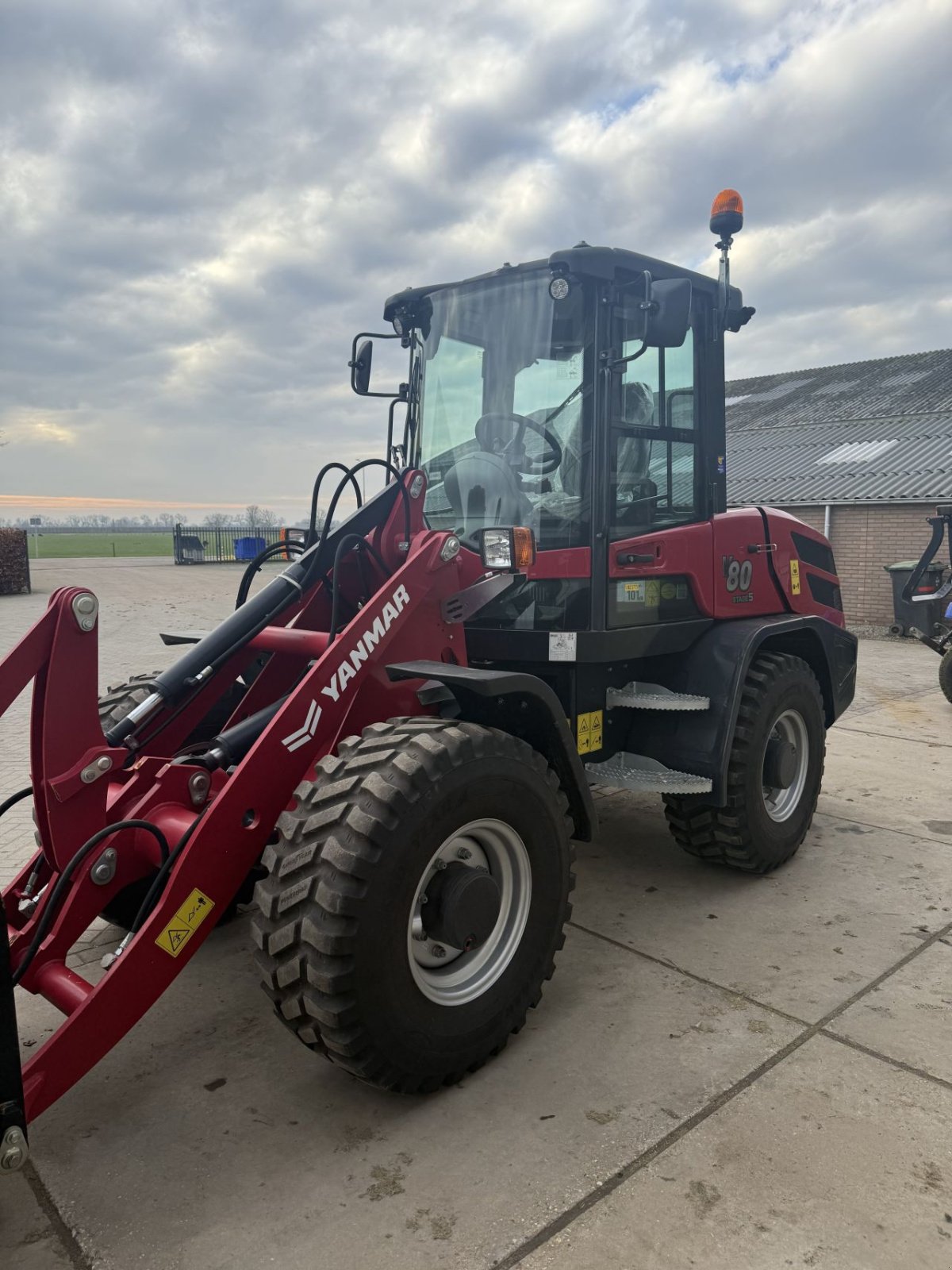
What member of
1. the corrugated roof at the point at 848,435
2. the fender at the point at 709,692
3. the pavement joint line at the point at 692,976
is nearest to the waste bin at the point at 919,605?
the corrugated roof at the point at 848,435

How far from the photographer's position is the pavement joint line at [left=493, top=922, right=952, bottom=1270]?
2166 mm

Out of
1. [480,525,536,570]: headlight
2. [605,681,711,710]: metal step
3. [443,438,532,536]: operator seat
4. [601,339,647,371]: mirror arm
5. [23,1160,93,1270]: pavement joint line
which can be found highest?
[601,339,647,371]: mirror arm

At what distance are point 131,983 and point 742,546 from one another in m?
3.46

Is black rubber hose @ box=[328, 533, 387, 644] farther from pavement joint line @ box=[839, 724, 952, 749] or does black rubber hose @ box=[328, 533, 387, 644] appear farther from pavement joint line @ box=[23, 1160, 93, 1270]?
pavement joint line @ box=[839, 724, 952, 749]

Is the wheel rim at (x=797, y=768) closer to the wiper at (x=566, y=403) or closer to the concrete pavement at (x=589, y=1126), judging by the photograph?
the concrete pavement at (x=589, y=1126)

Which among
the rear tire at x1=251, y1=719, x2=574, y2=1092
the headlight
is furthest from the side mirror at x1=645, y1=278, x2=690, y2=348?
the rear tire at x1=251, y1=719, x2=574, y2=1092

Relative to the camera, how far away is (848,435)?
19.6 meters

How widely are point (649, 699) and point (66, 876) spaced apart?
8.06 ft

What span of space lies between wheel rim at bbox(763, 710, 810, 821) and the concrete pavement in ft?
2.10

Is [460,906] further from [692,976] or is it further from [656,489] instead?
[656,489]

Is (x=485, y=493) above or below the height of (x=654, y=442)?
below

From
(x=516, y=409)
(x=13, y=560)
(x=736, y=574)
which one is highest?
(x=516, y=409)

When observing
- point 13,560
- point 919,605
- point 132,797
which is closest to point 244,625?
point 132,797

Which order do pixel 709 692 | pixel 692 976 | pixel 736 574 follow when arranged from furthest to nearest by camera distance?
pixel 736 574, pixel 709 692, pixel 692 976
